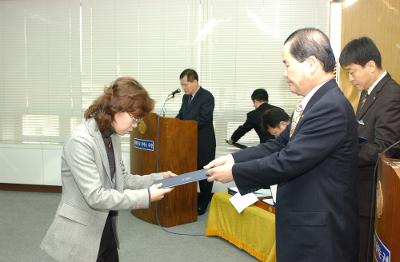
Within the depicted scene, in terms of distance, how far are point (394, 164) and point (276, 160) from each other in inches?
14.6

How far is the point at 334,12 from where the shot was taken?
151 inches

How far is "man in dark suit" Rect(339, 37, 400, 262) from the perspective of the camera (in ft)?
6.04

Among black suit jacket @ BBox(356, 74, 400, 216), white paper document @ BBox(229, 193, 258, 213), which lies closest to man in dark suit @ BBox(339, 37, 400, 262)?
black suit jacket @ BBox(356, 74, 400, 216)

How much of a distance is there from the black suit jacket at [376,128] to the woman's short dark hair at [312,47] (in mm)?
592

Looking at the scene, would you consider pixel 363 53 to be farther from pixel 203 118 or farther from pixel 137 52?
pixel 137 52

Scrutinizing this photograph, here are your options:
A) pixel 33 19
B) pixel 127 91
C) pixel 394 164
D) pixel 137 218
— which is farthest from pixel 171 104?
pixel 394 164

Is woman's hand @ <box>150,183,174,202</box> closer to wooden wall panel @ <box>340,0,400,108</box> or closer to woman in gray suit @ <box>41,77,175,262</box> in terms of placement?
woman in gray suit @ <box>41,77,175,262</box>

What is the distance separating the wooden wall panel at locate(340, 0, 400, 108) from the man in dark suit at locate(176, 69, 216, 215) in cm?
149

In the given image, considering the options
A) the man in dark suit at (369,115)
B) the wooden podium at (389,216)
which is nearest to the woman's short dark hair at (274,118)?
the man in dark suit at (369,115)

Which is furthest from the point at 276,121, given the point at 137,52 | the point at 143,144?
the point at 137,52

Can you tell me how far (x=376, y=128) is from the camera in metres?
1.90

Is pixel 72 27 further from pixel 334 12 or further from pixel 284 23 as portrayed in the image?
pixel 334 12

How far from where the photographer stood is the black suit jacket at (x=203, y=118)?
4.43m

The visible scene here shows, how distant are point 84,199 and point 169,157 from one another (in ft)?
7.58
